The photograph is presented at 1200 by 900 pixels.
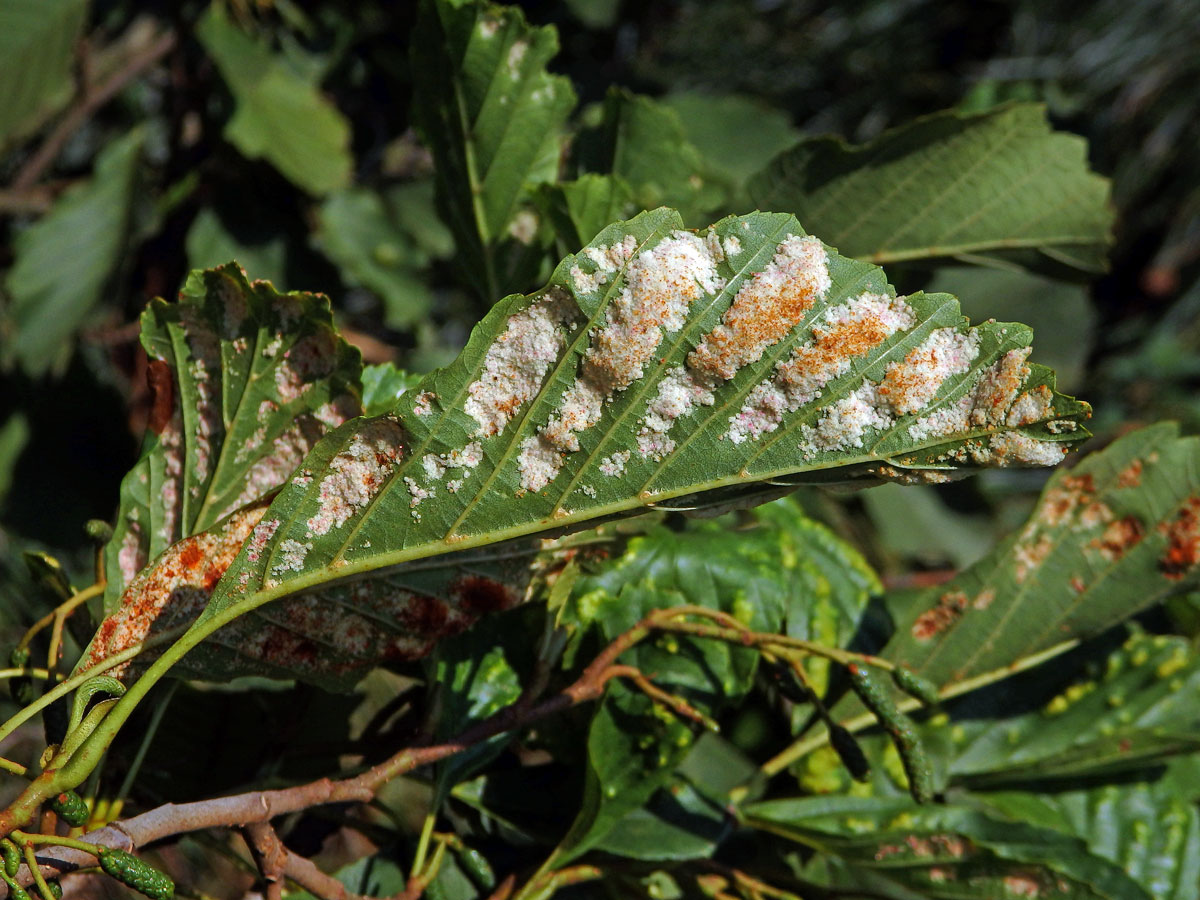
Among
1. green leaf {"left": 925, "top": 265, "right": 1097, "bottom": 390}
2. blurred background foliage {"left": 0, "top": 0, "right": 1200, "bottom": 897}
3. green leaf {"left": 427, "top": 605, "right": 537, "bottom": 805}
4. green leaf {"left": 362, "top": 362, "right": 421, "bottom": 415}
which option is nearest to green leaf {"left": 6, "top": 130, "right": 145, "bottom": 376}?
blurred background foliage {"left": 0, "top": 0, "right": 1200, "bottom": 897}

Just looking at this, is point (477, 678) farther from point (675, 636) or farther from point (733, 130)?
point (733, 130)

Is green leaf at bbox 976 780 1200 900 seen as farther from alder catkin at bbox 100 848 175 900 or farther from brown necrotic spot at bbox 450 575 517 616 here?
alder catkin at bbox 100 848 175 900

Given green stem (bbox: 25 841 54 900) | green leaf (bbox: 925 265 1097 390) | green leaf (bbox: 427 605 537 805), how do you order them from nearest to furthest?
green stem (bbox: 25 841 54 900), green leaf (bbox: 427 605 537 805), green leaf (bbox: 925 265 1097 390)

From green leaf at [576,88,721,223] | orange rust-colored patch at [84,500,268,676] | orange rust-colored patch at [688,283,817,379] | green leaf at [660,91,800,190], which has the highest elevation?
green leaf at [660,91,800,190]

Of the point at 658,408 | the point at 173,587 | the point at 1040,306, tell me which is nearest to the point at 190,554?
the point at 173,587

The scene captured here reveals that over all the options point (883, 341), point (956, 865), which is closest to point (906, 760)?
point (956, 865)

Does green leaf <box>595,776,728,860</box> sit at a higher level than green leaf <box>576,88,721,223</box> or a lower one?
lower

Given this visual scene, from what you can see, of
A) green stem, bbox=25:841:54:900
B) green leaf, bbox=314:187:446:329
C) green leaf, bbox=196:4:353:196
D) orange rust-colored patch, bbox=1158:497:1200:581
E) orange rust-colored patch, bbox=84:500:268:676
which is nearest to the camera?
green stem, bbox=25:841:54:900
